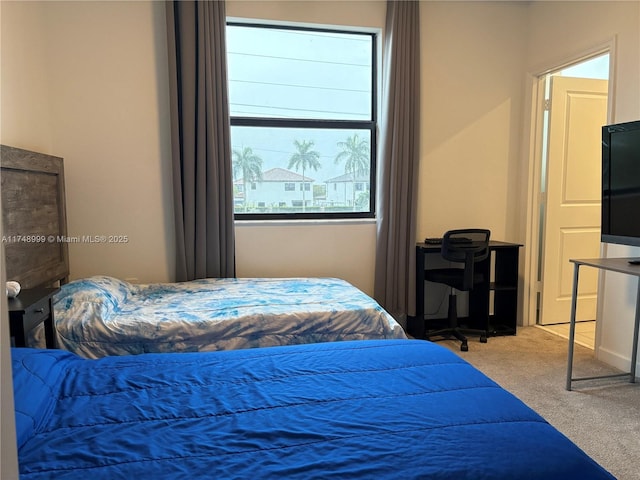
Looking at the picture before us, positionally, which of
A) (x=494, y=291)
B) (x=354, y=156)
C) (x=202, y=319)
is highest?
(x=354, y=156)

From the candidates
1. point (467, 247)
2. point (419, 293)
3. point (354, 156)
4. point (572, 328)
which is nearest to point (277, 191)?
point (354, 156)

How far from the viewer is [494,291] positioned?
4.13 meters

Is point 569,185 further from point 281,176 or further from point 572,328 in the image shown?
point 281,176

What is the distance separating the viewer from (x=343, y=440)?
125 cm

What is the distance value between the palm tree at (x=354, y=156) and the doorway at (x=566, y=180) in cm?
152

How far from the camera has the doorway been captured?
397 cm

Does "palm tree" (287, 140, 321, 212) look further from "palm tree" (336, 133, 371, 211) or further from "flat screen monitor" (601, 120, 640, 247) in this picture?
"flat screen monitor" (601, 120, 640, 247)

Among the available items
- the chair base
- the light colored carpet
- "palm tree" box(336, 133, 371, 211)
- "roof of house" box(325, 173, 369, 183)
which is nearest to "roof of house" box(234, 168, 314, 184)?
"roof of house" box(325, 173, 369, 183)

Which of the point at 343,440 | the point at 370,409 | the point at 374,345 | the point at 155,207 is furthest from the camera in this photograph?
the point at 155,207

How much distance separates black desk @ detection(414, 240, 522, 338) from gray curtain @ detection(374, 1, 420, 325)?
0.07 m

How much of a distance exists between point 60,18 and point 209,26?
1062 millimetres

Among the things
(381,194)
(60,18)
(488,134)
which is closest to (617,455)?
(381,194)

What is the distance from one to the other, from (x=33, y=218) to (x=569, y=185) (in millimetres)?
4134

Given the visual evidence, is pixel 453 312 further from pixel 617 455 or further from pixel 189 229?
pixel 189 229
